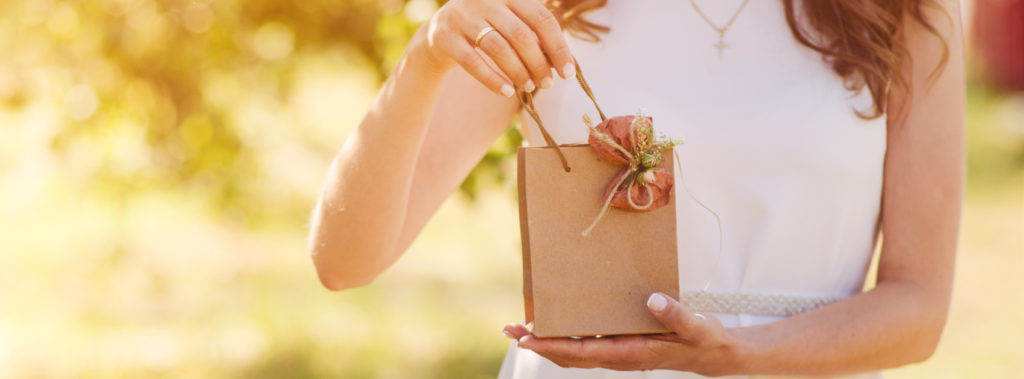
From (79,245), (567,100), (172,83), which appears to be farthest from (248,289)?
(567,100)

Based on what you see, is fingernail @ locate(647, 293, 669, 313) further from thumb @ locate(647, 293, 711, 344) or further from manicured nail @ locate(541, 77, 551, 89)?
manicured nail @ locate(541, 77, 551, 89)

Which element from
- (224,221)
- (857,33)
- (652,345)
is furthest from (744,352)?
(224,221)

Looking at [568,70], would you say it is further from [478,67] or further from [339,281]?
[339,281]

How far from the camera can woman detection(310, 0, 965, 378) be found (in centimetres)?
168

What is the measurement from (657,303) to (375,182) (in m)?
0.47

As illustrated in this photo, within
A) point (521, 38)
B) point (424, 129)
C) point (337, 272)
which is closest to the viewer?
point (521, 38)

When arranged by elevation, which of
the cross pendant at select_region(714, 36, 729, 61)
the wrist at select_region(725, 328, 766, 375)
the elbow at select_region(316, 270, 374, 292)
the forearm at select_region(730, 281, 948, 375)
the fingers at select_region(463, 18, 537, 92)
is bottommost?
the forearm at select_region(730, 281, 948, 375)

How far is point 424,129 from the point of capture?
1487 mm

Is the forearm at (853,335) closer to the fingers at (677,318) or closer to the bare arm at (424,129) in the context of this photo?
the fingers at (677,318)

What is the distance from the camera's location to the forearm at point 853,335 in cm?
156

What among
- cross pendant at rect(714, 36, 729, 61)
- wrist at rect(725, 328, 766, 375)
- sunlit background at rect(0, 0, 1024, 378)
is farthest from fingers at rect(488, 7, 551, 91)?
sunlit background at rect(0, 0, 1024, 378)

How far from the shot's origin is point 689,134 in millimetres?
1694

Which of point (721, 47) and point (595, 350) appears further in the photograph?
point (721, 47)

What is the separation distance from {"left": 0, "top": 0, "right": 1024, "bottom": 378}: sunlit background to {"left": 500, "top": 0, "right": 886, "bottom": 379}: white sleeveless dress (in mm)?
875
